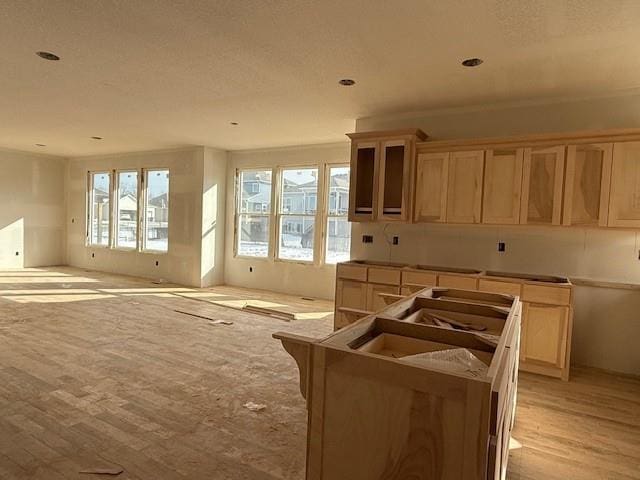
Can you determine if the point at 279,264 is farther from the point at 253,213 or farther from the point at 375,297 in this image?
the point at 375,297

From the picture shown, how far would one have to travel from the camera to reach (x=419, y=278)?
4305mm

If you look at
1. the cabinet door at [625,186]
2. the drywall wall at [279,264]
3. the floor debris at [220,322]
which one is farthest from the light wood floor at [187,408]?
the drywall wall at [279,264]

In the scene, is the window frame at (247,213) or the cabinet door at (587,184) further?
the window frame at (247,213)

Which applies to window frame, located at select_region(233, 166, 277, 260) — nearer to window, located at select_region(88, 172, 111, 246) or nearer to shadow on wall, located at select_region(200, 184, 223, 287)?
shadow on wall, located at select_region(200, 184, 223, 287)

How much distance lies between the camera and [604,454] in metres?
2.44

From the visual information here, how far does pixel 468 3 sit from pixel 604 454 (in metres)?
2.92

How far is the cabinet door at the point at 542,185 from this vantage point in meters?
3.76

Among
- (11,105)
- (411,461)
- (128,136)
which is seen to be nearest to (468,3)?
(411,461)

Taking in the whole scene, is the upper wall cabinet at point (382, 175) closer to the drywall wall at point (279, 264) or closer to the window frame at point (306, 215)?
the drywall wall at point (279, 264)

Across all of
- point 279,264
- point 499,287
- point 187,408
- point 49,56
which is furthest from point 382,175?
point 49,56

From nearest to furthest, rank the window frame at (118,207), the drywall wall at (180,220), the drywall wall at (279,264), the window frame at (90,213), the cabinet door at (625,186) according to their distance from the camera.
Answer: the cabinet door at (625,186) → the drywall wall at (279,264) → the drywall wall at (180,220) → the window frame at (118,207) → the window frame at (90,213)

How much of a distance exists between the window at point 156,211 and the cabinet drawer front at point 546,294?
6794 mm

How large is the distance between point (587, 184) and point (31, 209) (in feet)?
35.3

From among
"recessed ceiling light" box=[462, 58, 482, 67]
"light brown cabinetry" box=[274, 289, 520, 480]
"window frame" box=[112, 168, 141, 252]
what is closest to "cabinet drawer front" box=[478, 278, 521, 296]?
"recessed ceiling light" box=[462, 58, 482, 67]
